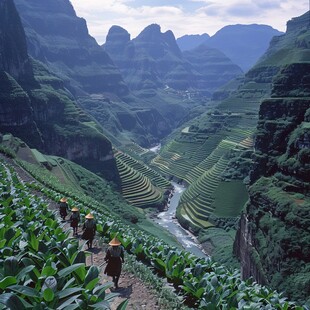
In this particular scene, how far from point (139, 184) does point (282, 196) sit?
52.9 meters

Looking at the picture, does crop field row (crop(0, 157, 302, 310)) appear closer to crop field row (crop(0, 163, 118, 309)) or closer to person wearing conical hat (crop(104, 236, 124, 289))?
crop field row (crop(0, 163, 118, 309))

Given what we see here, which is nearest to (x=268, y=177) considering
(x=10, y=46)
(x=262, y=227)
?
(x=262, y=227)

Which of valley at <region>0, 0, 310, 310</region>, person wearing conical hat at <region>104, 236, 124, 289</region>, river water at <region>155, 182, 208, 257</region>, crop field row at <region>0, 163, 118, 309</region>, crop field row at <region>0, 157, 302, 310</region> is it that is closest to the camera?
crop field row at <region>0, 163, 118, 309</region>

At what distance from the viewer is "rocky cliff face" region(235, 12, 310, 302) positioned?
3888cm

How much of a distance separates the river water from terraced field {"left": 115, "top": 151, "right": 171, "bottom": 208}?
11.5 feet

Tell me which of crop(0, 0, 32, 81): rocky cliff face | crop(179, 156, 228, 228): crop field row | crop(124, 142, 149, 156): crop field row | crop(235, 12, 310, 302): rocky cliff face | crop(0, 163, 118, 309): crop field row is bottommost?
crop(124, 142, 149, 156): crop field row

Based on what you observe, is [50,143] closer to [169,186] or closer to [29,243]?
[169,186]

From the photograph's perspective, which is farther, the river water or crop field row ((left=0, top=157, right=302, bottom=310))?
the river water

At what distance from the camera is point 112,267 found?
34.9 feet

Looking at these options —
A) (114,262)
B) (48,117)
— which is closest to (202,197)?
(48,117)

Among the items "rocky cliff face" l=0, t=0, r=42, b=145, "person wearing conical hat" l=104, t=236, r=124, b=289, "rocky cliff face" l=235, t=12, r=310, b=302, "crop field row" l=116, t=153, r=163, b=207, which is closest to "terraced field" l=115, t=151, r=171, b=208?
"crop field row" l=116, t=153, r=163, b=207

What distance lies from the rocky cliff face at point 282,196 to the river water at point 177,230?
26.2 feet

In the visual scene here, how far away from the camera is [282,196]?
150ft

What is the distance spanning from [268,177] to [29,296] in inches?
2040
